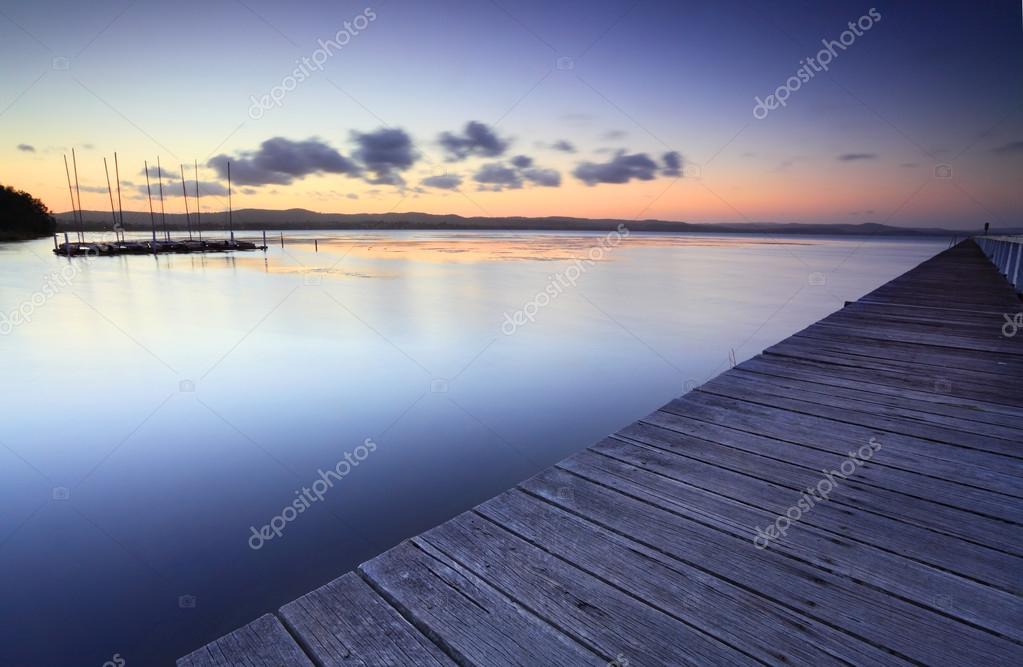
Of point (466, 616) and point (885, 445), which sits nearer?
point (466, 616)

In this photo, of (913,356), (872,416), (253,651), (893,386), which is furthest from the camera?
(913,356)

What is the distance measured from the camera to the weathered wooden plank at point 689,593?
4.47ft

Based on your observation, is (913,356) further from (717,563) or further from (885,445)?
(717,563)

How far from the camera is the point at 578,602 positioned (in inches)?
60.6

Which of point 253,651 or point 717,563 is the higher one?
point 717,563

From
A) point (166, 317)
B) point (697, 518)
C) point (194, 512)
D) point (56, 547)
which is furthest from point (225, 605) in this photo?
point (166, 317)

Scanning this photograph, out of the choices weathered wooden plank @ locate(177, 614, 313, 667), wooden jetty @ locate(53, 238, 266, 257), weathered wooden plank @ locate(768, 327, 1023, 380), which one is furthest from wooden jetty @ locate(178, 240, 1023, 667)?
wooden jetty @ locate(53, 238, 266, 257)

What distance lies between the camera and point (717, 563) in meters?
1.71

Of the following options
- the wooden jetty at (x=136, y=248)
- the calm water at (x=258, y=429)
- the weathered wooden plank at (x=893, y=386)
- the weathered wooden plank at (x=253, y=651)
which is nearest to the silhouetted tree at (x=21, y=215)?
the wooden jetty at (x=136, y=248)

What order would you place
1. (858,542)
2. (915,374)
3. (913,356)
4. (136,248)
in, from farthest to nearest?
(136,248), (913,356), (915,374), (858,542)

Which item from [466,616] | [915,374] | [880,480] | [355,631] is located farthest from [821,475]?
[915,374]

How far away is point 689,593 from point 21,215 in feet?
289

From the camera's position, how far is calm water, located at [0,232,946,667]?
352 centimetres

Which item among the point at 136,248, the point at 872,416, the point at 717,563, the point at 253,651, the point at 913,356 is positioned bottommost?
the point at 136,248
